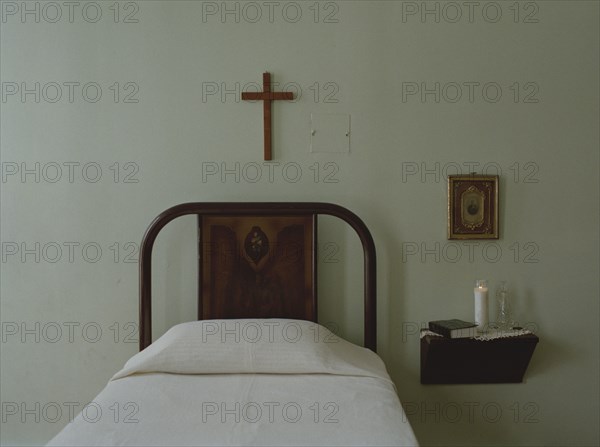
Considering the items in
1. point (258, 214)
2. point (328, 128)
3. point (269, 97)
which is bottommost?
point (258, 214)

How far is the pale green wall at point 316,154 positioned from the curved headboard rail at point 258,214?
136 millimetres

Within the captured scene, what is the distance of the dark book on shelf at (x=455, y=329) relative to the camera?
228cm

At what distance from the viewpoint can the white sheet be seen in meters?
1.53

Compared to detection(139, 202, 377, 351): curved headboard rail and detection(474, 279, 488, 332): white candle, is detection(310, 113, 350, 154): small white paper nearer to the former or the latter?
detection(139, 202, 377, 351): curved headboard rail

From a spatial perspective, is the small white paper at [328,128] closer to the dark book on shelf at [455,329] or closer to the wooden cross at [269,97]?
the wooden cross at [269,97]

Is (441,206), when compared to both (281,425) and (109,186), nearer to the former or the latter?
(281,425)

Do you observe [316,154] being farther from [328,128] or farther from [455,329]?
[455,329]

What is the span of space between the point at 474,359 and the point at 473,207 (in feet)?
2.33

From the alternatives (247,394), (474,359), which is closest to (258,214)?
(247,394)

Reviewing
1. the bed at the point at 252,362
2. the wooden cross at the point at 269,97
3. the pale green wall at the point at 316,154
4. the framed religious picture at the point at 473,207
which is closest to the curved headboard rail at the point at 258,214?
the bed at the point at 252,362

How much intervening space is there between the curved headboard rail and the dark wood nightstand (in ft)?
0.94

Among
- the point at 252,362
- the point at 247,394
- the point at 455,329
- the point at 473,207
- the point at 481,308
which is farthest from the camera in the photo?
the point at 473,207

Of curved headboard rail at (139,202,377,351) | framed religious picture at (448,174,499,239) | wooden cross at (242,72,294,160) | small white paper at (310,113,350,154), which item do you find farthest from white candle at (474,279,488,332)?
wooden cross at (242,72,294,160)

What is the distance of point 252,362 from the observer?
6.63 feet
